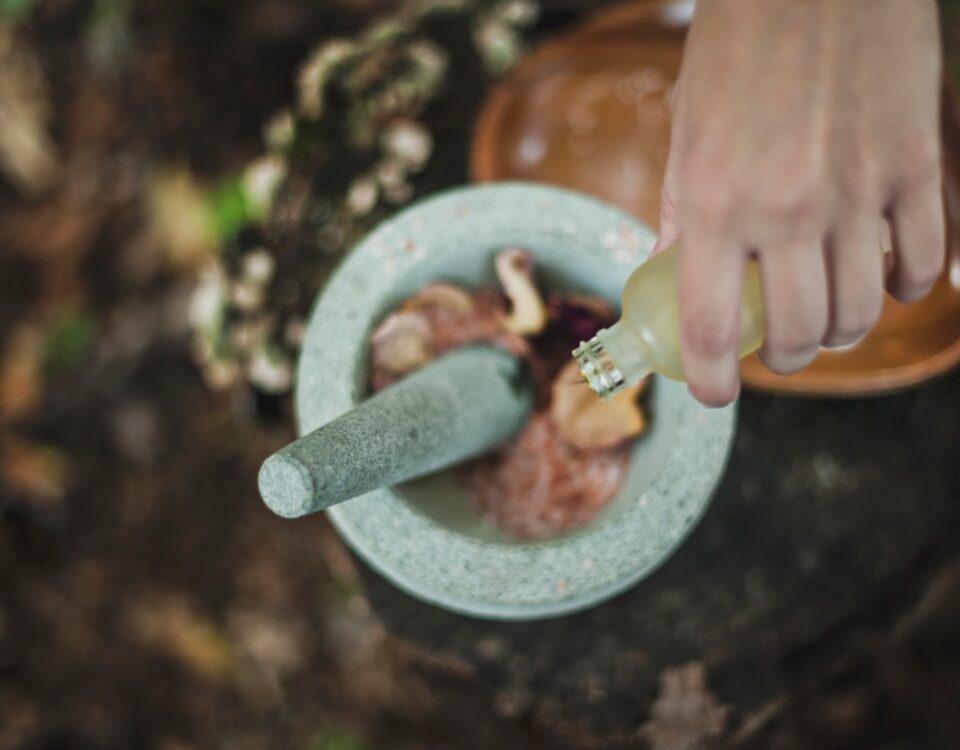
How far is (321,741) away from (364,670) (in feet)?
0.50

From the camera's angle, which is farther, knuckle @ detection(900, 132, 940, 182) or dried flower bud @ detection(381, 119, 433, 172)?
dried flower bud @ detection(381, 119, 433, 172)

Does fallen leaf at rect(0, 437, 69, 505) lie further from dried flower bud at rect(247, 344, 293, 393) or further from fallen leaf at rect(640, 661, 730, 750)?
fallen leaf at rect(640, 661, 730, 750)

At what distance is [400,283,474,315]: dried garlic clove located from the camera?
3.16 feet

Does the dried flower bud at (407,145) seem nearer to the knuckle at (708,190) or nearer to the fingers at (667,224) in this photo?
the fingers at (667,224)

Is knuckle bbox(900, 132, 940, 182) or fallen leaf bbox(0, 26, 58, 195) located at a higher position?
knuckle bbox(900, 132, 940, 182)

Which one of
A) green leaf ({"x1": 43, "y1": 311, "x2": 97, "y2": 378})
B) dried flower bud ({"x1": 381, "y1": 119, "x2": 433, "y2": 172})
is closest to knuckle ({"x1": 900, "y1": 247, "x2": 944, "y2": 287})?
dried flower bud ({"x1": 381, "y1": 119, "x2": 433, "y2": 172})

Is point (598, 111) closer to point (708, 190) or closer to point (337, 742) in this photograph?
point (708, 190)

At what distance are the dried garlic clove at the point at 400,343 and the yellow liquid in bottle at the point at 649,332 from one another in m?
0.30

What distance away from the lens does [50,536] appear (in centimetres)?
176

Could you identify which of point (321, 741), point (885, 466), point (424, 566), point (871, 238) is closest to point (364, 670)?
point (321, 741)

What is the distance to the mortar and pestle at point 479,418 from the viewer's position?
33.3 inches

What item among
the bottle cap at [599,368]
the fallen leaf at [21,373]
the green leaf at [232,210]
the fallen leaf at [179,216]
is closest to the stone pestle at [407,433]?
the bottle cap at [599,368]

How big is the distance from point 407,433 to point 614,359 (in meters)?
0.20

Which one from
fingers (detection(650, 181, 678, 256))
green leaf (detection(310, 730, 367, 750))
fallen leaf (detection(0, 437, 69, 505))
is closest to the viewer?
fingers (detection(650, 181, 678, 256))
